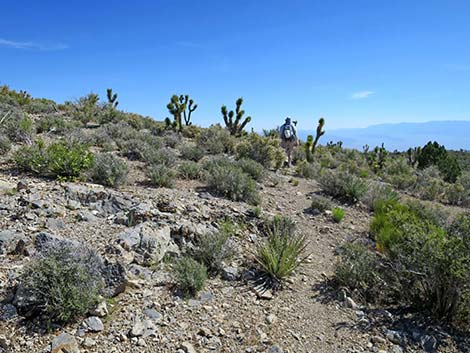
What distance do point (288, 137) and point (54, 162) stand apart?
28.2 ft

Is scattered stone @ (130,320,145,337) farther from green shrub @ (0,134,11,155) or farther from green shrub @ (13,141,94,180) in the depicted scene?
green shrub @ (0,134,11,155)

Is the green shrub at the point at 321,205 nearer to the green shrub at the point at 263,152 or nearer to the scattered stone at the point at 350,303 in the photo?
the scattered stone at the point at 350,303

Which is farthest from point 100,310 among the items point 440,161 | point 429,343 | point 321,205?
point 440,161

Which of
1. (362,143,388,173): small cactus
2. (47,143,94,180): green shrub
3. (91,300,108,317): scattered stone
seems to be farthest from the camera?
(362,143,388,173): small cactus

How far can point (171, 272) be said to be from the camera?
4.36 metres

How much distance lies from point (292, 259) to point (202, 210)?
2.10 meters

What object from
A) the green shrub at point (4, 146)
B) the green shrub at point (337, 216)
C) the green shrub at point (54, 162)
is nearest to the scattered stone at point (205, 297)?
the green shrub at point (54, 162)

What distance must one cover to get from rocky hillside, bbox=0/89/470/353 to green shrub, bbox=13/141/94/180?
27 mm

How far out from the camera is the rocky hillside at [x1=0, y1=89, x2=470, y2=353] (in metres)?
3.36

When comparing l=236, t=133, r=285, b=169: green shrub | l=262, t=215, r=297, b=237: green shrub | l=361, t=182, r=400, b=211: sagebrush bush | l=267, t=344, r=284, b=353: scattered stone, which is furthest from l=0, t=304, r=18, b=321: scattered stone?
l=236, t=133, r=285, b=169: green shrub

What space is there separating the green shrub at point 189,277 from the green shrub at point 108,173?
3309 millimetres

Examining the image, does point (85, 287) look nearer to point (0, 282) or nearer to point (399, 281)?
point (0, 282)

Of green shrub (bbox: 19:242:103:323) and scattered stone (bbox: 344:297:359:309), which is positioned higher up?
green shrub (bbox: 19:242:103:323)

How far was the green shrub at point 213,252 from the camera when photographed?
4.77 m
